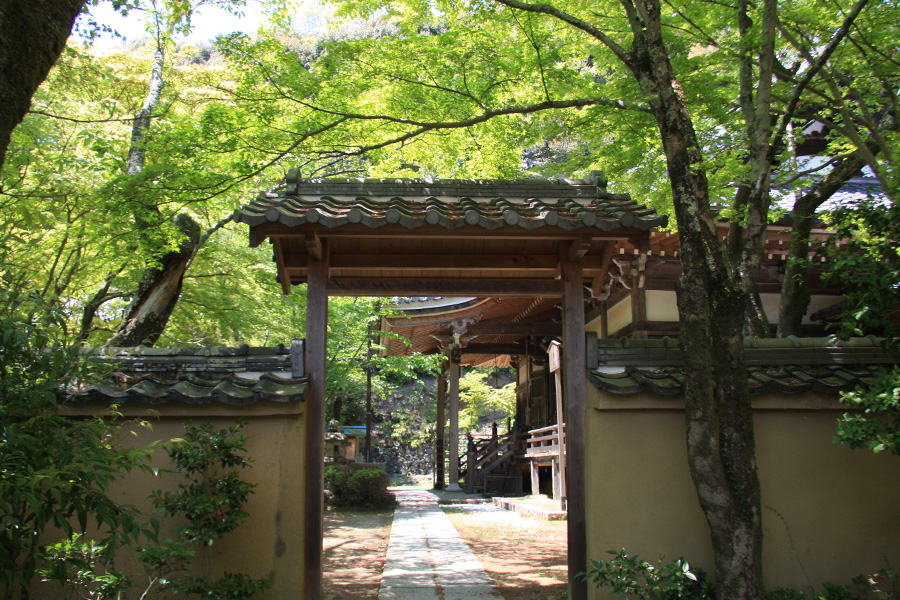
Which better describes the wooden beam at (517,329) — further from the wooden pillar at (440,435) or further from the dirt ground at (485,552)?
the wooden pillar at (440,435)

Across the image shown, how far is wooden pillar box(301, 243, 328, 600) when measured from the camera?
490 cm

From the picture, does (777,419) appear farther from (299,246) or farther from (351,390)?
(351,390)

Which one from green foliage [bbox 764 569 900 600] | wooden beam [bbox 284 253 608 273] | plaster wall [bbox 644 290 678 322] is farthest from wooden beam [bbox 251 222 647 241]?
plaster wall [bbox 644 290 678 322]

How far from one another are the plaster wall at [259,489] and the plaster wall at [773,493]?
230 cm

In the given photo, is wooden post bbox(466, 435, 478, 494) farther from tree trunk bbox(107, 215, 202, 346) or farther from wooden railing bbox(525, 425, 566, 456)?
tree trunk bbox(107, 215, 202, 346)

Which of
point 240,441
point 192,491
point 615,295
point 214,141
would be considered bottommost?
point 192,491

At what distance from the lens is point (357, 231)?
4.92m

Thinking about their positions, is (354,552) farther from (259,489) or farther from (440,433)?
(440,433)

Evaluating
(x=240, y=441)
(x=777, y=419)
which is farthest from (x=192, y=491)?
(x=777, y=419)

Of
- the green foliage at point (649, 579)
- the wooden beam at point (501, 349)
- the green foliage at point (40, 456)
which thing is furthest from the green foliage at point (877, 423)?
the wooden beam at point (501, 349)

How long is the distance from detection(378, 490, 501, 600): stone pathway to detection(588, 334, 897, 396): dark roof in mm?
2507

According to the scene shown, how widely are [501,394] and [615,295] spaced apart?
49.7 feet

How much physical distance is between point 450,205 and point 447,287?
2.76 feet

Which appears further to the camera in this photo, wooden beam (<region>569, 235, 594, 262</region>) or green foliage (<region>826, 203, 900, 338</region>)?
wooden beam (<region>569, 235, 594, 262</region>)
